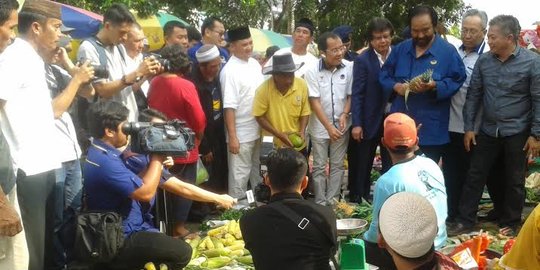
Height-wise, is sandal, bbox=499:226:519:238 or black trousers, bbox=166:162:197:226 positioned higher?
black trousers, bbox=166:162:197:226

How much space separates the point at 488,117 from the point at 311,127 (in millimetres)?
1878

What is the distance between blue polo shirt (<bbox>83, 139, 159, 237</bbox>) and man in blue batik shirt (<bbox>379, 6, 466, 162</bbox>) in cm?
290

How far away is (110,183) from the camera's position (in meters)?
4.29

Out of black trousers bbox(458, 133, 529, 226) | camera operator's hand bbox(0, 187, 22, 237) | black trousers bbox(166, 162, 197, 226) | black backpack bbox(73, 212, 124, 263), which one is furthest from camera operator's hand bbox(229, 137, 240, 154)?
camera operator's hand bbox(0, 187, 22, 237)

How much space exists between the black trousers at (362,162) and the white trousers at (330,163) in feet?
0.57

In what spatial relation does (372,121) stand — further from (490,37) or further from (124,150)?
(124,150)

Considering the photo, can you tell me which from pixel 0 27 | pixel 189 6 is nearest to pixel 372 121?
pixel 0 27

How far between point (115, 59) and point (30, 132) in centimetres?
176

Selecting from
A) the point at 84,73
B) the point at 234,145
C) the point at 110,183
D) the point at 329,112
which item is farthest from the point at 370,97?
the point at 110,183

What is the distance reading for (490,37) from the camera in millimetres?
5617

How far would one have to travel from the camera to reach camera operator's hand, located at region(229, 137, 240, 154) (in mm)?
6629

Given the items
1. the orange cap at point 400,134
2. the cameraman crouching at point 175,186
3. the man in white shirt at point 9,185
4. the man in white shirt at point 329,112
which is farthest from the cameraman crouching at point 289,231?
the man in white shirt at point 329,112

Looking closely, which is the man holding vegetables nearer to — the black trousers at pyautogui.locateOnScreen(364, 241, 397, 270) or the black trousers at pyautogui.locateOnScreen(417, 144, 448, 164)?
the black trousers at pyautogui.locateOnScreen(364, 241, 397, 270)

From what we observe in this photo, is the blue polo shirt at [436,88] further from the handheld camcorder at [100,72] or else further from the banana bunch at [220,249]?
the handheld camcorder at [100,72]
